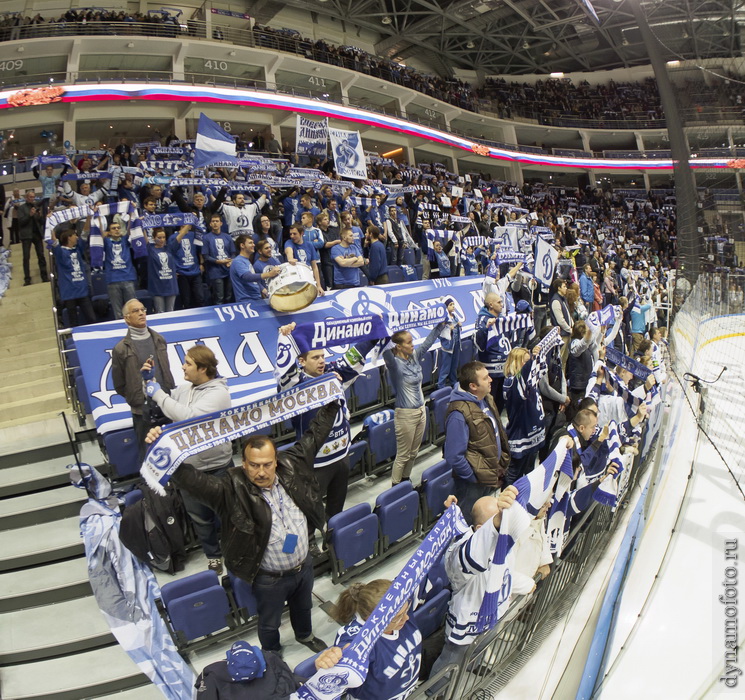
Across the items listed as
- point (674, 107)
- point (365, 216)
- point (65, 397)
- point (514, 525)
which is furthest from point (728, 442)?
point (365, 216)

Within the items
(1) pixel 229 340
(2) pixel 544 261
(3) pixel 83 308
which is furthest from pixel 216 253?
(2) pixel 544 261

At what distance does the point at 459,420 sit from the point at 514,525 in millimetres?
1315

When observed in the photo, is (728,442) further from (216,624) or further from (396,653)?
(216,624)

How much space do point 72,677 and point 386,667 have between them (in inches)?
87.5

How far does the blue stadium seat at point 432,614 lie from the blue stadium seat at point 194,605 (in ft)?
4.17

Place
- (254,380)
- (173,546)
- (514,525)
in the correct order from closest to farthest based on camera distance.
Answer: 1. (514,525)
2. (173,546)
3. (254,380)

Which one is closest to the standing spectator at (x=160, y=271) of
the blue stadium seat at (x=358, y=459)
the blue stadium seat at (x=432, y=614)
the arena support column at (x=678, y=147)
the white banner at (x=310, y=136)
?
the blue stadium seat at (x=358, y=459)

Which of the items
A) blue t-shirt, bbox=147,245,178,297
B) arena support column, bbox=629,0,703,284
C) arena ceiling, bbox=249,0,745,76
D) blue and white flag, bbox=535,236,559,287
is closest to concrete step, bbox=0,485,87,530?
blue t-shirt, bbox=147,245,178,297

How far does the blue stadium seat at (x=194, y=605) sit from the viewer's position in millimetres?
3615

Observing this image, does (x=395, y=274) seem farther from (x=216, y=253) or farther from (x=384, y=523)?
(x=384, y=523)

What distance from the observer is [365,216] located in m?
11.2

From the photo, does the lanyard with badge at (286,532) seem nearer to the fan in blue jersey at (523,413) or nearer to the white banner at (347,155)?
the fan in blue jersey at (523,413)

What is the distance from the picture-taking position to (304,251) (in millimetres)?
7887

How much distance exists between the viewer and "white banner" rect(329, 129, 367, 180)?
11.4 metres
